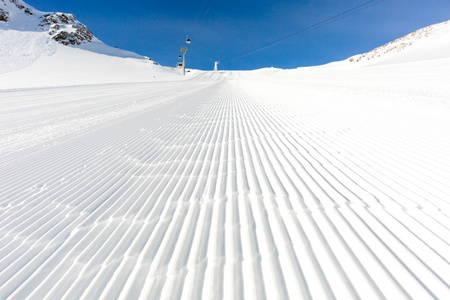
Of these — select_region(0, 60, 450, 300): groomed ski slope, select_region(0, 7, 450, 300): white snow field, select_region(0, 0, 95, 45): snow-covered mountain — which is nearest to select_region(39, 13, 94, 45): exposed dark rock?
select_region(0, 0, 95, 45): snow-covered mountain

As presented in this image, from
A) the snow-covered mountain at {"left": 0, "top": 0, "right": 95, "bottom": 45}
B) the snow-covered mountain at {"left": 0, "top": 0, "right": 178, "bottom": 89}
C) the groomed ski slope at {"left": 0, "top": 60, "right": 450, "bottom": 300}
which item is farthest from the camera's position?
the snow-covered mountain at {"left": 0, "top": 0, "right": 95, "bottom": 45}

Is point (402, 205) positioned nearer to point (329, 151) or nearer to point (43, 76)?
point (329, 151)

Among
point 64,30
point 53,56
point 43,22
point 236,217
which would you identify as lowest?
point 236,217

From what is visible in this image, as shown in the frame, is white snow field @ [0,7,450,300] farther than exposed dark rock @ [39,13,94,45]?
No

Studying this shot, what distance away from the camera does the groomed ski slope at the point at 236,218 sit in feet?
5.03

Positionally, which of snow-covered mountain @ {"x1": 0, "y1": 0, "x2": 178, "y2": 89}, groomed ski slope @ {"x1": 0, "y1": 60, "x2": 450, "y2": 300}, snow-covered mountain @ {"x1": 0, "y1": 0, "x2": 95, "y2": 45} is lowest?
groomed ski slope @ {"x1": 0, "y1": 60, "x2": 450, "y2": 300}

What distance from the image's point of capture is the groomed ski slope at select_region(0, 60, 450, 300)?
153cm

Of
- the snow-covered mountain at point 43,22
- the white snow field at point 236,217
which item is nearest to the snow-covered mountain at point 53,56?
the snow-covered mountain at point 43,22

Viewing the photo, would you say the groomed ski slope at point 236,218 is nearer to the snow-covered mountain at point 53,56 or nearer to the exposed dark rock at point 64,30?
the snow-covered mountain at point 53,56

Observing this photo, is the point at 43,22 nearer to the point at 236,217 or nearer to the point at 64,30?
the point at 64,30

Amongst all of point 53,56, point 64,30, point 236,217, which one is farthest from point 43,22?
point 236,217

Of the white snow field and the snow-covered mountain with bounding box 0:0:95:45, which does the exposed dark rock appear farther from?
the white snow field

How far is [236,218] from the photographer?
2246 millimetres

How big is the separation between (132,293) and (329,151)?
3.80m
